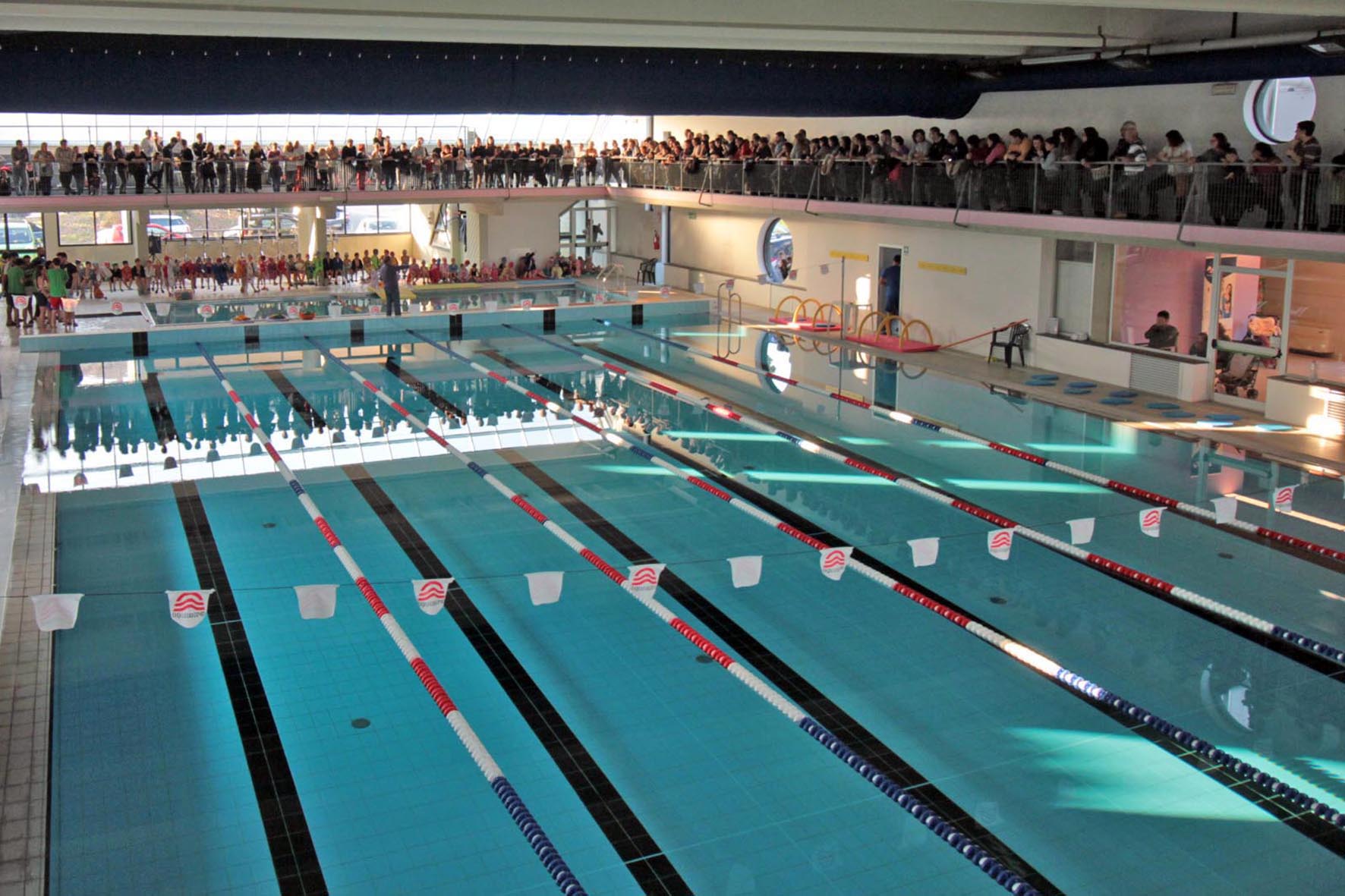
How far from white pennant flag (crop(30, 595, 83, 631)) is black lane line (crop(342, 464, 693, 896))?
233 cm

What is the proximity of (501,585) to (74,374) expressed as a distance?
10.5 metres

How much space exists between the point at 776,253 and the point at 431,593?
21623 mm

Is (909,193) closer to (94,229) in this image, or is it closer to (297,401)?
(297,401)

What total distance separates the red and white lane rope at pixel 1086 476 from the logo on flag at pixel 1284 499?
1.86ft

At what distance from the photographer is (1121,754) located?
21.6ft

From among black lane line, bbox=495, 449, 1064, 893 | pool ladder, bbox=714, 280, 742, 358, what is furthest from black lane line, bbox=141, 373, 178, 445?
pool ladder, bbox=714, 280, 742, 358

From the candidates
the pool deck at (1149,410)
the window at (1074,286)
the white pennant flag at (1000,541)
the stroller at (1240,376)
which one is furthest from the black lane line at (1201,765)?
the window at (1074,286)

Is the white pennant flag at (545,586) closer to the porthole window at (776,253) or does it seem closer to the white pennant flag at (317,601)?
the white pennant flag at (317,601)

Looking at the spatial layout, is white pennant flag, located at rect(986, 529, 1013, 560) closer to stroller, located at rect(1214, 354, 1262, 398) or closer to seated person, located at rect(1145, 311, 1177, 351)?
stroller, located at rect(1214, 354, 1262, 398)

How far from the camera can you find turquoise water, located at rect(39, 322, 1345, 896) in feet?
18.5

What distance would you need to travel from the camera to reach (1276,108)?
1465cm

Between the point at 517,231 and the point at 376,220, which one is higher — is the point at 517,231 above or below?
below

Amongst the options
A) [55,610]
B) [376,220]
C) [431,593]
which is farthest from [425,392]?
[376,220]

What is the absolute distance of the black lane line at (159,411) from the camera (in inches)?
520
